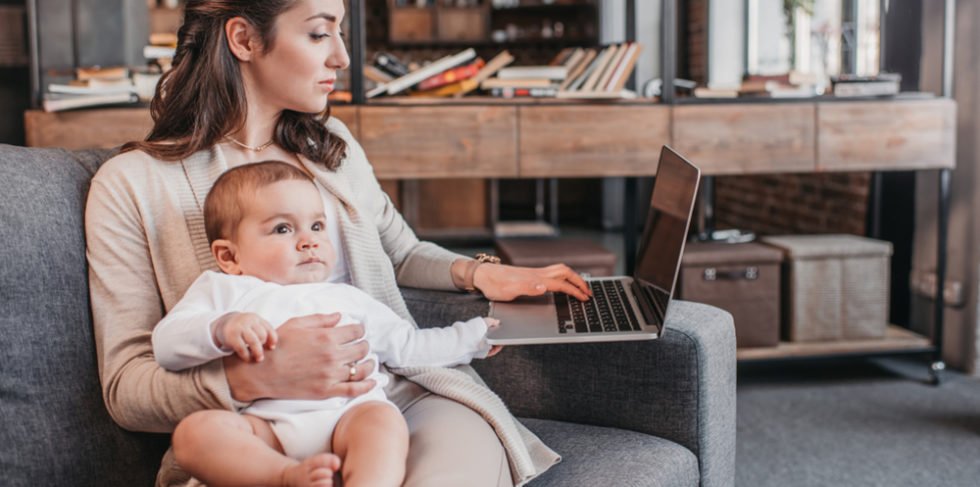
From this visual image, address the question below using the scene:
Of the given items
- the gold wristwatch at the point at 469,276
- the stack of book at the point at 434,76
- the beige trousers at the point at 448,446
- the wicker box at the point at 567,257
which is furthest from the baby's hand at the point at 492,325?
the stack of book at the point at 434,76

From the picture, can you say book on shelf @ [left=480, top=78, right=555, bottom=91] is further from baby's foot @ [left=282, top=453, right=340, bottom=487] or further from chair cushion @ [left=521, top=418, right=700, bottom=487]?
baby's foot @ [left=282, top=453, right=340, bottom=487]

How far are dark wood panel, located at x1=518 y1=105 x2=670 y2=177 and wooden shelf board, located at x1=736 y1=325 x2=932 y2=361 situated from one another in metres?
0.75

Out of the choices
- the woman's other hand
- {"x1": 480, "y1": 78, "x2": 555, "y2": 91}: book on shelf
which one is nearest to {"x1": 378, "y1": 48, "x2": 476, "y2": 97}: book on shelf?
{"x1": 480, "y1": 78, "x2": 555, "y2": 91}: book on shelf

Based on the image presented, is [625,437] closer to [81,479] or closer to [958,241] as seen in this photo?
[81,479]

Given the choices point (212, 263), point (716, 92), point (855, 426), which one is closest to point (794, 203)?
point (716, 92)

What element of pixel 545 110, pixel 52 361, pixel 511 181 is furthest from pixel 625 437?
pixel 511 181

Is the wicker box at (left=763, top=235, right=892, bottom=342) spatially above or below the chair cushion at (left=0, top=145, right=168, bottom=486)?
below

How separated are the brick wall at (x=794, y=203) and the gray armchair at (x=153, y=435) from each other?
2943 millimetres

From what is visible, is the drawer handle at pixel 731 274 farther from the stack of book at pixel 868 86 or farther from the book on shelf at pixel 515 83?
the book on shelf at pixel 515 83

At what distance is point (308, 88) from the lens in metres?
1.58

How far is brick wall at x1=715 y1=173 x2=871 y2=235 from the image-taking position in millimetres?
4449

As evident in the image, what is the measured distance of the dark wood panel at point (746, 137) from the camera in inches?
126

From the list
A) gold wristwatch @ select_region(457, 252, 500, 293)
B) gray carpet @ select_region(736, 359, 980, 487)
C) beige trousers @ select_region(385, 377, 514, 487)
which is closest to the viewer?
beige trousers @ select_region(385, 377, 514, 487)

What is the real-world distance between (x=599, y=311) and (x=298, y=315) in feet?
1.71
